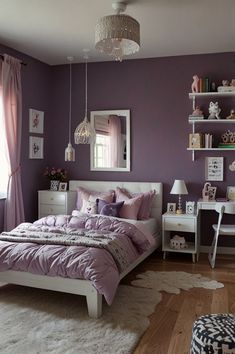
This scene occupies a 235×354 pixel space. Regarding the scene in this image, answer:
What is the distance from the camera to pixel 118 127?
5504mm

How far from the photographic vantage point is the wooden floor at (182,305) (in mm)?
2660

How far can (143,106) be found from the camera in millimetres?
5387

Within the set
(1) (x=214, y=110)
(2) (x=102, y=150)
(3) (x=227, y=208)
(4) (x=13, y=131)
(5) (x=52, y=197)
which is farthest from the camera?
(2) (x=102, y=150)

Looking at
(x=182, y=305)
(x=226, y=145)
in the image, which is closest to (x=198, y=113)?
(x=226, y=145)

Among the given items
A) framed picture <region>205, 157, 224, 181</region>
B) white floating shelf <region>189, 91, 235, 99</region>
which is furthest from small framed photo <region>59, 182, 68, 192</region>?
white floating shelf <region>189, 91, 235, 99</region>

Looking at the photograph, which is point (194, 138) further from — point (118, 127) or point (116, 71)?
point (116, 71)

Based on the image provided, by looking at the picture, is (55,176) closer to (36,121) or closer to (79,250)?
(36,121)

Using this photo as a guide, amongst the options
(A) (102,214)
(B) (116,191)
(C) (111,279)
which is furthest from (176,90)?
(C) (111,279)

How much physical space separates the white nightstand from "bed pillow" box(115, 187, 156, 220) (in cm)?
27

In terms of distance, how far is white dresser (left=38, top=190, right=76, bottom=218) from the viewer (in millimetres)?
5367

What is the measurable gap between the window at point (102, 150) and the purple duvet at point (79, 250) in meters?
1.57

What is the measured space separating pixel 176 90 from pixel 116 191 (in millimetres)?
1627

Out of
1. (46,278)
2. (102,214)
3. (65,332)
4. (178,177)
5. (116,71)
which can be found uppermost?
(116,71)

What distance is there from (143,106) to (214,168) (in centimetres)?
133
